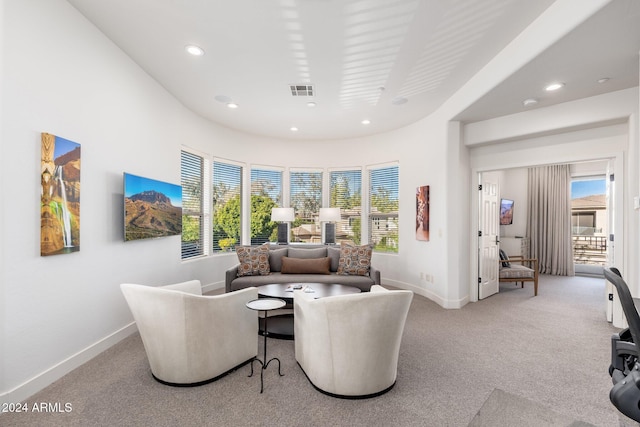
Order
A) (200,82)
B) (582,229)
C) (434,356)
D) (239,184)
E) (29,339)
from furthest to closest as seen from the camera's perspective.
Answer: (582,229) → (239,184) → (200,82) → (434,356) → (29,339)

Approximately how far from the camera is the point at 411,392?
2.39 meters

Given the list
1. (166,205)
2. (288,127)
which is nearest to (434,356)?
(166,205)

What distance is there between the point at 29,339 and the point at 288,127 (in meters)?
4.55

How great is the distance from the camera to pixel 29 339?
2.30 meters

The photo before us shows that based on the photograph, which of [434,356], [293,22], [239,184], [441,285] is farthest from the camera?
[239,184]

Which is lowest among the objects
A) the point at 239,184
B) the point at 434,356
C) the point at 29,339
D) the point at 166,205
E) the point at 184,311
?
the point at 434,356

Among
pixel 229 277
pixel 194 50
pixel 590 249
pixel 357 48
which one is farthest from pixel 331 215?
pixel 590 249

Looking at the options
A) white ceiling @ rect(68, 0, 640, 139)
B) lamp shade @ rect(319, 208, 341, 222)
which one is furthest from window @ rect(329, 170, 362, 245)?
white ceiling @ rect(68, 0, 640, 139)

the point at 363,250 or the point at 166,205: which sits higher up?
the point at 166,205

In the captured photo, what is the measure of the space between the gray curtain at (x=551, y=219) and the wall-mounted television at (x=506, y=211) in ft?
1.59

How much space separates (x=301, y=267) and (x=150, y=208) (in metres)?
2.25

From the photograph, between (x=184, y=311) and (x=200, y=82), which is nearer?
(x=184, y=311)

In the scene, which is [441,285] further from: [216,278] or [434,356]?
[216,278]

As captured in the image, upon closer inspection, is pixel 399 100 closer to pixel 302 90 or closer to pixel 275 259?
pixel 302 90
